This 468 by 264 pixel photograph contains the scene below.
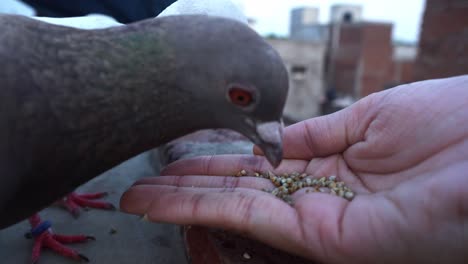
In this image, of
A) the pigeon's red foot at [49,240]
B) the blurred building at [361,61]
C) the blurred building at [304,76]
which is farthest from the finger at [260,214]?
the blurred building at [361,61]

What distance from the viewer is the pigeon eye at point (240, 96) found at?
171cm

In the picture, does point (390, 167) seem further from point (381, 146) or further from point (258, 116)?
point (258, 116)

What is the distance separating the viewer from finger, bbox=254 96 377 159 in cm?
229

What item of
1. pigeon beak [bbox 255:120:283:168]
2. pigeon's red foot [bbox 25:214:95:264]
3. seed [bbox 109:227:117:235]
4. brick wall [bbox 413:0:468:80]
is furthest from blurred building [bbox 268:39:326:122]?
pigeon beak [bbox 255:120:283:168]

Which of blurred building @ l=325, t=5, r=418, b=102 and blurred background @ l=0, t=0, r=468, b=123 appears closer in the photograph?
blurred background @ l=0, t=0, r=468, b=123

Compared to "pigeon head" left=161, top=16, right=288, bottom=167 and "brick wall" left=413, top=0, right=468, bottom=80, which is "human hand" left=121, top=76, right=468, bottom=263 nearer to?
"pigeon head" left=161, top=16, right=288, bottom=167

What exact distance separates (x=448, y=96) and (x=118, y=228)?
6.00 feet

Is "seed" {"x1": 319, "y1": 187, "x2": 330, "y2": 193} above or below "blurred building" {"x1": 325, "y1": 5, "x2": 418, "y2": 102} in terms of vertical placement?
above

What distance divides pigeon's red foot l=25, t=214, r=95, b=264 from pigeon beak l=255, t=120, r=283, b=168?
108 cm

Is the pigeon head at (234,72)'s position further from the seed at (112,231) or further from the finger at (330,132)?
the seed at (112,231)

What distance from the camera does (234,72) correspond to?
A: 5.48 feet

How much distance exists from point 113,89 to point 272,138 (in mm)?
661

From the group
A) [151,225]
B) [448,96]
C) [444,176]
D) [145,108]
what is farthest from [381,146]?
[151,225]

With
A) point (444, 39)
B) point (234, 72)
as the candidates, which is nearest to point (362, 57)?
point (444, 39)
